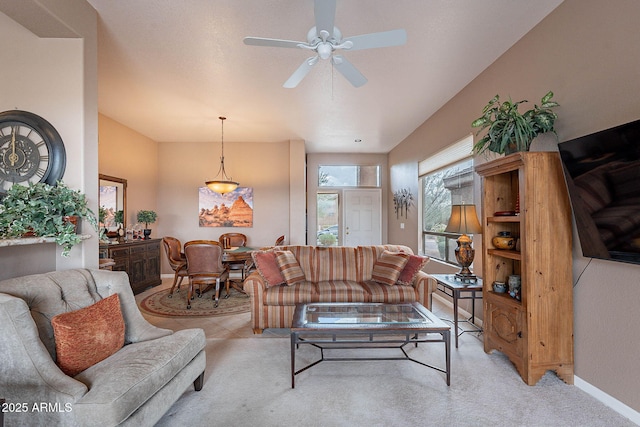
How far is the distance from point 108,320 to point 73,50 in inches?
80.8

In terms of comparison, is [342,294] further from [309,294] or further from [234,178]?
[234,178]

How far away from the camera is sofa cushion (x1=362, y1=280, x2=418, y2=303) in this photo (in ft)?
10.3

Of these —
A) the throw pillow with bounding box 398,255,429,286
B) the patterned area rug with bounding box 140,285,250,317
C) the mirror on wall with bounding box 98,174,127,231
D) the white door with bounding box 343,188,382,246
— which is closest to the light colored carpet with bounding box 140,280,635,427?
the throw pillow with bounding box 398,255,429,286

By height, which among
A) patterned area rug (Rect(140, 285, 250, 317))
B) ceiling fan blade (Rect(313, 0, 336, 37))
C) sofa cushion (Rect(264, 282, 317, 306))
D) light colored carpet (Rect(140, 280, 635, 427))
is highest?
ceiling fan blade (Rect(313, 0, 336, 37))

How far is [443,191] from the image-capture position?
4520 mm

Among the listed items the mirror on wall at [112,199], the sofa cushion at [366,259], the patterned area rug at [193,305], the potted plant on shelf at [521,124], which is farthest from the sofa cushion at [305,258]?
the mirror on wall at [112,199]

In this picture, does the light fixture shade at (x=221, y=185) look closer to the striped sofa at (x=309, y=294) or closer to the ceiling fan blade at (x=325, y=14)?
the striped sofa at (x=309, y=294)

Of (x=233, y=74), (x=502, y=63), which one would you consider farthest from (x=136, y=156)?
(x=502, y=63)

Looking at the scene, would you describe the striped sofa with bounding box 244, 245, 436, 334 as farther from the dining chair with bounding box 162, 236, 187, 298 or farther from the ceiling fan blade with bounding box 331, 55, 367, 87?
the ceiling fan blade with bounding box 331, 55, 367, 87

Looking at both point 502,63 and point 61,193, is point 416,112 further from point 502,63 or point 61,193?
point 61,193

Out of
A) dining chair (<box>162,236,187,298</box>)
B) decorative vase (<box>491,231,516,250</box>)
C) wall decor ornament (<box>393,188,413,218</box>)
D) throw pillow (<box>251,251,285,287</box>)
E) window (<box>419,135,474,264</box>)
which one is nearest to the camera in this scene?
decorative vase (<box>491,231,516,250</box>)

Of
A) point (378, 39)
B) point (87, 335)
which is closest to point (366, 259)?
point (378, 39)

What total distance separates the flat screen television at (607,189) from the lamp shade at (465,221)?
101 centimetres

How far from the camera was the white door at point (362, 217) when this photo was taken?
736cm
